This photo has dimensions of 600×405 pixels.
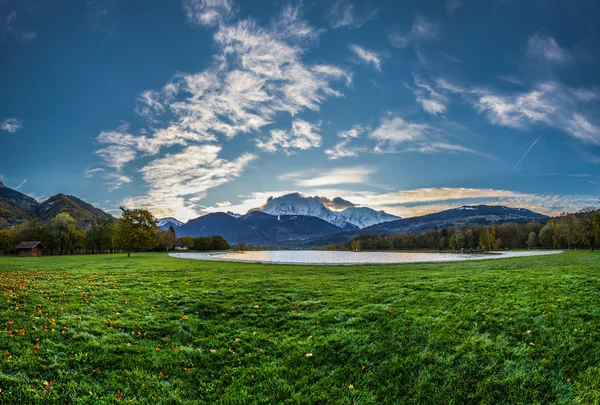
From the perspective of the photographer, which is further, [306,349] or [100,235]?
[100,235]

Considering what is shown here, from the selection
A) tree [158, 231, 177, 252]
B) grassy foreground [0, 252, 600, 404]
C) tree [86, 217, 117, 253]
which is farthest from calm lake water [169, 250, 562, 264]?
tree [158, 231, 177, 252]

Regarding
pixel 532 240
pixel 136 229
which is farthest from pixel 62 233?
pixel 532 240

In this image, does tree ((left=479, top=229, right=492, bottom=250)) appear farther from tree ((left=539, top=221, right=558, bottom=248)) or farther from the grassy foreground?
the grassy foreground

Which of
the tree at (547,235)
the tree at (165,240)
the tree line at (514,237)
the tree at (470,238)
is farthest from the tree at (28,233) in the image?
the tree at (547,235)

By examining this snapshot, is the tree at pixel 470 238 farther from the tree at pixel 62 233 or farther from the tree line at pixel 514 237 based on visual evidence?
the tree at pixel 62 233

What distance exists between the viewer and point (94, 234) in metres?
99.7

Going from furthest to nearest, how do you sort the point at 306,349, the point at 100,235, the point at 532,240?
1. the point at 532,240
2. the point at 100,235
3. the point at 306,349

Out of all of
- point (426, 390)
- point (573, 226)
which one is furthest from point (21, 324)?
point (573, 226)

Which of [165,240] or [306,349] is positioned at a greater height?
[165,240]

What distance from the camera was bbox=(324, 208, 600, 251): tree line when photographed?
285 feet

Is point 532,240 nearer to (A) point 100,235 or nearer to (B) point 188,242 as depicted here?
(B) point 188,242

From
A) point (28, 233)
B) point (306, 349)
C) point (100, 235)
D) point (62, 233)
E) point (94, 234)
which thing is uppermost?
point (28, 233)

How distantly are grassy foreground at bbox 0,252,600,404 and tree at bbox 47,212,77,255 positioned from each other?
302ft

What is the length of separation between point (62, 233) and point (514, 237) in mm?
161665
